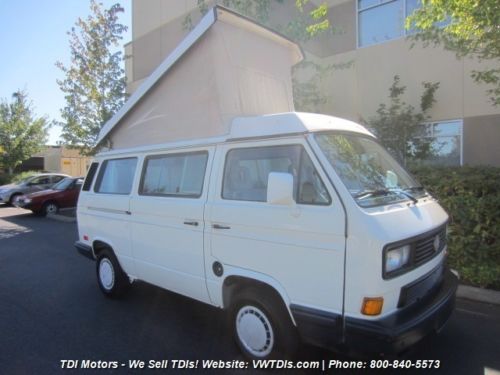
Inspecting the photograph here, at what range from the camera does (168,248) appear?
399cm

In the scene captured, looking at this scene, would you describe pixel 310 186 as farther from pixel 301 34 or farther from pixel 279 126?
pixel 301 34

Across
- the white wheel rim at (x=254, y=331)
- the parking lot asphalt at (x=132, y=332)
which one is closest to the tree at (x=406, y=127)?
the parking lot asphalt at (x=132, y=332)

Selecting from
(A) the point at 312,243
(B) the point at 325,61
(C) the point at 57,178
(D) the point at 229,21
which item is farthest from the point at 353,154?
(C) the point at 57,178

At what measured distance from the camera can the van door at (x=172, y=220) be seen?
3.70 meters

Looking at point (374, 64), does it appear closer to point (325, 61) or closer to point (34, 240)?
point (325, 61)

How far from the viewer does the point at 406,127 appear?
377 inches

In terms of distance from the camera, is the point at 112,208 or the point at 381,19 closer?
the point at 112,208

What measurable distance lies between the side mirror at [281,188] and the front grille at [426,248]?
103cm

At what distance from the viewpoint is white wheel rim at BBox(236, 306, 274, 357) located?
10.6 feet

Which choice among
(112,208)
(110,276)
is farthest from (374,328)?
(110,276)

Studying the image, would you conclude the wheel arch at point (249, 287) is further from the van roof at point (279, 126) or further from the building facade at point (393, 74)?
the building facade at point (393, 74)

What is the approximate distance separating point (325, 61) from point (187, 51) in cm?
865

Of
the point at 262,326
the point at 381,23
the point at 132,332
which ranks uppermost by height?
the point at 381,23

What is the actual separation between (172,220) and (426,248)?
2.36 metres
